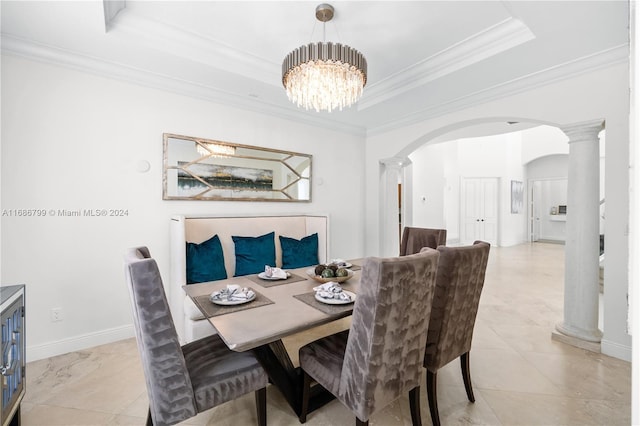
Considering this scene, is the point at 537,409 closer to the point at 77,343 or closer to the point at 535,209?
the point at 77,343

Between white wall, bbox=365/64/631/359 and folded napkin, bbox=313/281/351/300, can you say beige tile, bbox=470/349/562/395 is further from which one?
folded napkin, bbox=313/281/351/300

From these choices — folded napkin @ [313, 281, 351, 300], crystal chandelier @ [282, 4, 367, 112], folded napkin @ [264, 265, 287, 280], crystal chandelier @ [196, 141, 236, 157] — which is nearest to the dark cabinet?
A: folded napkin @ [264, 265, 287, 280]

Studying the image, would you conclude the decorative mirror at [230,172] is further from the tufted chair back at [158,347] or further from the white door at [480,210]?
the white door at [480,210]

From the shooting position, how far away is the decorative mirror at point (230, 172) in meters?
3.00

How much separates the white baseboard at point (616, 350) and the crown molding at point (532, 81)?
2.31 meters

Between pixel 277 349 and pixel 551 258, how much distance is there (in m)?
7.25

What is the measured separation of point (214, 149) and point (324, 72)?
5.73 feet

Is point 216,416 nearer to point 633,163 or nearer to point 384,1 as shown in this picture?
point 633,163

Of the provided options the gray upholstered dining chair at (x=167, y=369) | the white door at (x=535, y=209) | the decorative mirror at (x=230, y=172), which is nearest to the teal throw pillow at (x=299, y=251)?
the decorative mirror at (x=230, y=172)

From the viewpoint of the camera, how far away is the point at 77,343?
8.30ft

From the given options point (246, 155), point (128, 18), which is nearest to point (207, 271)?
point (246, 155)

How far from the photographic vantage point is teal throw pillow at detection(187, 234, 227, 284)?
8.84 feet

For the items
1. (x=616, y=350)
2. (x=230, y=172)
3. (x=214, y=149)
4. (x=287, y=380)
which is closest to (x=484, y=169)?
(x=616, y=350)

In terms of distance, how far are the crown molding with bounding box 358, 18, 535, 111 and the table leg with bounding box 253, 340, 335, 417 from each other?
9.31ft
